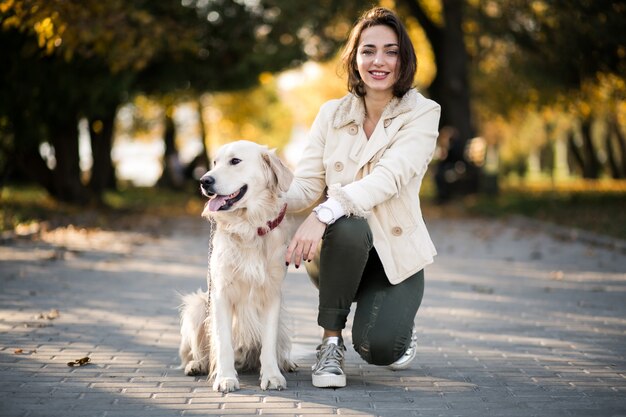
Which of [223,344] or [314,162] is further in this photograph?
[314,162]

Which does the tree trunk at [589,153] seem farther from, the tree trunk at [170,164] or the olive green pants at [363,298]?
the olive green pants at [363,298]

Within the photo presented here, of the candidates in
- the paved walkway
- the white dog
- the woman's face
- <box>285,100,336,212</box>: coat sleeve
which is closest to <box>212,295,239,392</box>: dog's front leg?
the white dog

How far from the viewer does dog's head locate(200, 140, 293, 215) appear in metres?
4.50

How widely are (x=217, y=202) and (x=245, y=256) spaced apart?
0.37 meters

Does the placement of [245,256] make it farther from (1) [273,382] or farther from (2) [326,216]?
(1) [273,382]

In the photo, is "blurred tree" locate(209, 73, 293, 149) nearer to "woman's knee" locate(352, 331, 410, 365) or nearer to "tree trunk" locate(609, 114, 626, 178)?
"tree trunk" locate(609, 114, 626, 178)

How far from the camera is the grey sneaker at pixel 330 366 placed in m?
4.61

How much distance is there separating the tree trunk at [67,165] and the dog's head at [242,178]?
15.0 m

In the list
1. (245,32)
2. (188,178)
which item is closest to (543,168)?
(188,178)

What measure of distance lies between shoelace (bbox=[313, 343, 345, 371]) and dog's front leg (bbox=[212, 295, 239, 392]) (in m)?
0.54

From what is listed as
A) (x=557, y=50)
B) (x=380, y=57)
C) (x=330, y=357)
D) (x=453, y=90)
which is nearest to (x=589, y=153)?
(x=453, y=90)

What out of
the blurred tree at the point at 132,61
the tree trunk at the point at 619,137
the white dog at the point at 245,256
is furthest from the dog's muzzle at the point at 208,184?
the tree trunk at the point at 619,137

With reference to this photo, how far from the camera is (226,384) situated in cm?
450

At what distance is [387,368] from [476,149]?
62.8 ft
